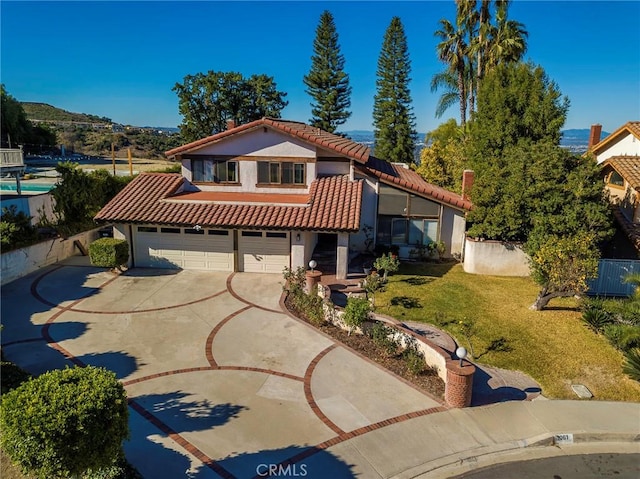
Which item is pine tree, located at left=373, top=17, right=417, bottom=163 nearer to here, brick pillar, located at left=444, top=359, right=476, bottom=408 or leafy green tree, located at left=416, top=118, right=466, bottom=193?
leafy green tree, located at left=416, top=118, right=466, bottom=193

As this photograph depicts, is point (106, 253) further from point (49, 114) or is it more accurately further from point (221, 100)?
point (49, 114)

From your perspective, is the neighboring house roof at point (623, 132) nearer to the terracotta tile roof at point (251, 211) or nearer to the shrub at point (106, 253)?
the terracotta tile roof at point (251, 211)

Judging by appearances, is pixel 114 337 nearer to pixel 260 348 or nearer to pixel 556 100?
pixel 260 348

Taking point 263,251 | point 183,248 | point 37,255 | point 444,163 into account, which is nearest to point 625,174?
point 444,163

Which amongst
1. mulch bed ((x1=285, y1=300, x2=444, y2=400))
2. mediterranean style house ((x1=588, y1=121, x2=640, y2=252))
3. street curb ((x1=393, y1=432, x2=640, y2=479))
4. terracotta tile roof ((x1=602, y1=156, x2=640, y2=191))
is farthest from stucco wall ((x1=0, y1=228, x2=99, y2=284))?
terracotta tile roof ((x1=602, y1=156, x2=640, y2=191))

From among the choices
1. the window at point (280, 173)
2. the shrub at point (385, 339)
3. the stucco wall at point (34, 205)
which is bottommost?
the shrub at point (385, 339)

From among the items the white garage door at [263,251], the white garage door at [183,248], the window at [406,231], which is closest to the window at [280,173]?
the white garage door at [263,251]

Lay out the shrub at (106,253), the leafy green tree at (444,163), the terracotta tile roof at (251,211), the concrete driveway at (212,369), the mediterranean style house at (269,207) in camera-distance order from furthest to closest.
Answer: the leafy green tree at (444,163) → the mediterranean style house at (269,207) → the shrub at (106,253) → the terracotta tile roof at (251,211) → the concrete driveway at (212,369)
